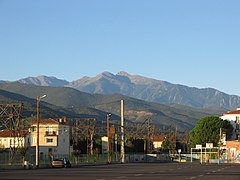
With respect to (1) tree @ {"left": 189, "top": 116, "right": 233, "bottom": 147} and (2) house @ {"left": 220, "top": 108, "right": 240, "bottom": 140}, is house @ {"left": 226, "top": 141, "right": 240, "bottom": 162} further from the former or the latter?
(2) house @ {"left": 220, "top": 108, "right": 240, "bottom": 140}

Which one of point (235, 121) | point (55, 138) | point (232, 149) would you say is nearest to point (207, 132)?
point (232, 149)

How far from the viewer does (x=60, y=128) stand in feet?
448

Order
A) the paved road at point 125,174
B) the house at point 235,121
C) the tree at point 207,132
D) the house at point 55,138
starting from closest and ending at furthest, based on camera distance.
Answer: the paved road at point 125,174, the house at point 55,138, the tree at point 207,132, the house at point 235,121

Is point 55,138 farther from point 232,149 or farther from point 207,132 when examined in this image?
point 207,132

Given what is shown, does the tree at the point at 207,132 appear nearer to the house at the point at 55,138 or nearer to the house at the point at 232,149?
the house at the point at 232,149

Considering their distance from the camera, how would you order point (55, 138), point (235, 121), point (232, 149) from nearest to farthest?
point (55, 138) < point (232, 149) < point (235, 121)

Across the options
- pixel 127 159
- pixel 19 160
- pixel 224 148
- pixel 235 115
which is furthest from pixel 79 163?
pixel 235 115

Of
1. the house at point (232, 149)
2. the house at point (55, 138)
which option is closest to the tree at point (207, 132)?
the house at point (232, 149)

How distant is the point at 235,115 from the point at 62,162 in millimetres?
125186

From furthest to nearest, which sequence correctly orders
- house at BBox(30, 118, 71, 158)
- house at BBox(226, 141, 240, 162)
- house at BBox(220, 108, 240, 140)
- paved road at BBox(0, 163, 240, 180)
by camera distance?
house at BBox(220, 108, 240, 140), house at BBox(226, 141, 240, 162), house at BBox(30, 118, 71, 158), paved road at BBox(0, 163, 240, 180)

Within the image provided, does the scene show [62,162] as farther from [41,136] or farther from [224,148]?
[224,148]

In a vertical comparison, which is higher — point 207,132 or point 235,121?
point 235,121

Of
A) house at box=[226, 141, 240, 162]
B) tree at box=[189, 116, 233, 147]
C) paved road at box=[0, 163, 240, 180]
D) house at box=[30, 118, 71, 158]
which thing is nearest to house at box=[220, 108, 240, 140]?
tree at box=[189, 116, 233, 147]

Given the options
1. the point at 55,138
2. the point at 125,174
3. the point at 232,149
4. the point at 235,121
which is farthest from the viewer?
the point at 235,121
